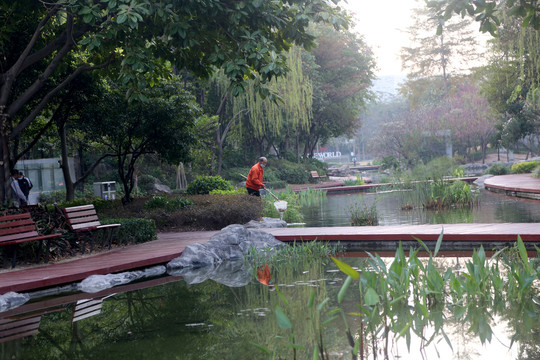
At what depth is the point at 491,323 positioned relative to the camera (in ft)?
15.7

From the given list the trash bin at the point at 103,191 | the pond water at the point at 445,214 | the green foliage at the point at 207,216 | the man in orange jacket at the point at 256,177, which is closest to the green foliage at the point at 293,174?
the trash bin at the point at 103,191

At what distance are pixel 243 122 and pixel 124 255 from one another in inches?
921

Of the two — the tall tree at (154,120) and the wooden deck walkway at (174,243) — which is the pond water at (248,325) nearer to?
the wooden deck walkway at (174,243)

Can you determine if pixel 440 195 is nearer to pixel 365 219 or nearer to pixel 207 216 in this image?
pixel 365 219

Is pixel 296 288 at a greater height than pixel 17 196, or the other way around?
pixel 17 196

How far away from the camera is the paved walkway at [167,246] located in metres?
7.47

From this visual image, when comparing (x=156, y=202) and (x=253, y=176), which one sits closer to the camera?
(x=156, y=202)

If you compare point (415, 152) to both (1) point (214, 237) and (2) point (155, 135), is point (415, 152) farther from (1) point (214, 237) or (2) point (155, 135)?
(1) point (214, 237)

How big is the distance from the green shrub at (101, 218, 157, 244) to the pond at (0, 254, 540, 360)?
3887 millimetres

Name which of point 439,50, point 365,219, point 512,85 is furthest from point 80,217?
point 439,50

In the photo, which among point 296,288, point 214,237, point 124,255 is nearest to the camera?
point 296,288

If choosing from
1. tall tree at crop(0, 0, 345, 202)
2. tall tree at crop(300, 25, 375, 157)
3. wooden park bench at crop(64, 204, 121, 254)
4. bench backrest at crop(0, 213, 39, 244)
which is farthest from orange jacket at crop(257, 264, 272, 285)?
tall tree at crop(300, 25, 375, 157)

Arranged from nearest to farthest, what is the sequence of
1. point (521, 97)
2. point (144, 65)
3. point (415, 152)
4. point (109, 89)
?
1. point (144, 65)
2. point (109, 89)
3. point (521, 97)
4. point (415, 152)

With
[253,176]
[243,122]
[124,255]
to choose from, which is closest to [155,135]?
[253,176]
